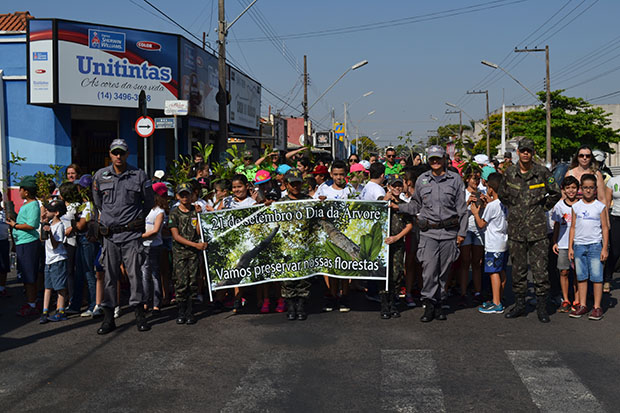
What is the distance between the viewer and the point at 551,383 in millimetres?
5312

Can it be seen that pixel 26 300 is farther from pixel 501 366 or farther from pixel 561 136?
pixel 561 136

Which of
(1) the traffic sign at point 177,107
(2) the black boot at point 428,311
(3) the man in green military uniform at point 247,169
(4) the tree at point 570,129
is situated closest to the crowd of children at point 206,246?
(2) the black boot at point 428,311

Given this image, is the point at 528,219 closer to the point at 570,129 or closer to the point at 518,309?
the point at 518,309

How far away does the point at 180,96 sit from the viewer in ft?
75.7

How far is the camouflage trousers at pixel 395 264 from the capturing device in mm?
7961

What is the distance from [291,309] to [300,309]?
4.3 inches

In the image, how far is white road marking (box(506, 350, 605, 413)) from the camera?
189 inches

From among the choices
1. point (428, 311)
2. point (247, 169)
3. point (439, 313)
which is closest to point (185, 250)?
point (428, 311)

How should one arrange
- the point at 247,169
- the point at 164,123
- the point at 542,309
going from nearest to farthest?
the point at 542,309, the point at 247,169, the point at 164,123

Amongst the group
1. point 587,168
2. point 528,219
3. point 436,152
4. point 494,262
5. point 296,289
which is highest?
point 436,152

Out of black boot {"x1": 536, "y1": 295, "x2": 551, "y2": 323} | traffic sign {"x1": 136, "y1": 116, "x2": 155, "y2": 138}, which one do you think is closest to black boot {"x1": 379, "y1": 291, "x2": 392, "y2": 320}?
black boot {"x1": 536, "y1": 295, "x2": 551, "y2": 323}

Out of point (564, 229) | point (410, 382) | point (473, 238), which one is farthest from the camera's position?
point (473, 238)

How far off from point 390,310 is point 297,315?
1.14m

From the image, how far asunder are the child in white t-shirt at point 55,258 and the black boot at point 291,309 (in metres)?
2.75
